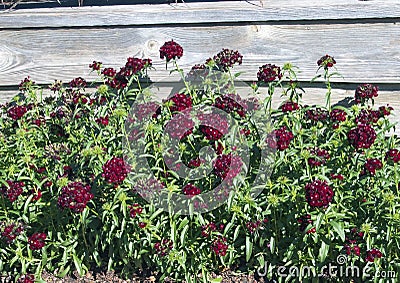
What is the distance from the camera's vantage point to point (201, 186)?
4117mm

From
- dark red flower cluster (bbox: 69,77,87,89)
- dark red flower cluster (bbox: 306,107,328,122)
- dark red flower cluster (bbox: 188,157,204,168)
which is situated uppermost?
dark red flower cluster (bbox: 69,77,87,89)

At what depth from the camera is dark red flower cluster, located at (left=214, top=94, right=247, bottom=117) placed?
420 cm

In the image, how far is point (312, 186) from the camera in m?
3.53

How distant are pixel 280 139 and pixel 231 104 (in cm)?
48

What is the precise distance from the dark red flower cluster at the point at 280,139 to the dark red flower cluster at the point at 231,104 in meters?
0.31

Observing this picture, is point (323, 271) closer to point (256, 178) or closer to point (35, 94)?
point (256, 178)

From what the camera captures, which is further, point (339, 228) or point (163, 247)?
point (163, 247)

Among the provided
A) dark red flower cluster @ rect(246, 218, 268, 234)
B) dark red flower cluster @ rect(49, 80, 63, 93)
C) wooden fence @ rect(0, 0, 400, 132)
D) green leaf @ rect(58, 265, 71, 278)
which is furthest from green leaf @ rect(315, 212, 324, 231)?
dark red flower cluster @ rect(49, 80, 63, 93)

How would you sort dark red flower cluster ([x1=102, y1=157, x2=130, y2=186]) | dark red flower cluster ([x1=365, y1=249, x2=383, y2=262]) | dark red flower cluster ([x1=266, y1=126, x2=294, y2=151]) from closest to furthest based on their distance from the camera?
Answer: dark red flower cluster ([x1=365, y1=249, x2=383, y2=262])
dark red flower cluster ([x1=102, y1=157, x2=130, y2=186])
dark red flower cluster ([x1=266, y1=126, x2=294, y2=151])

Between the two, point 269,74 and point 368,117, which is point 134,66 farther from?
point 368,117

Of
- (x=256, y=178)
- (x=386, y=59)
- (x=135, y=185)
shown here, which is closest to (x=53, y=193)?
(x=135, y=185)

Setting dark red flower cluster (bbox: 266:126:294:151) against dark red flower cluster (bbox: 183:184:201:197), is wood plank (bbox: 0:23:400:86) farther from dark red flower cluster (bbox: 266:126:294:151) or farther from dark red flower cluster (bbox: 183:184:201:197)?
dark red flower cluster (bbox: 183:184:201:197)

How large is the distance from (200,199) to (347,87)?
1625 mm

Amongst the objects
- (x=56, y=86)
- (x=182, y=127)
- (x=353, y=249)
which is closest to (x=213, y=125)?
(x=182, y=127)
